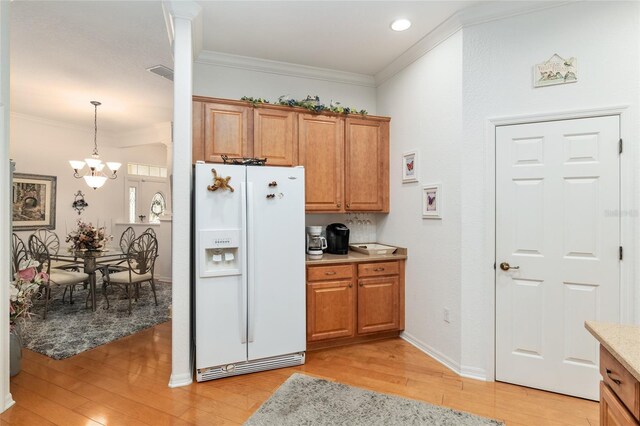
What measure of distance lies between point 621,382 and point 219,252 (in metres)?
2.45

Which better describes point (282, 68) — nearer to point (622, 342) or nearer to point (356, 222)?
point (356, 222)

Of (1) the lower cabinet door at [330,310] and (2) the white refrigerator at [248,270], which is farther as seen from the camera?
(1) the lower cabinet door at [330,310]

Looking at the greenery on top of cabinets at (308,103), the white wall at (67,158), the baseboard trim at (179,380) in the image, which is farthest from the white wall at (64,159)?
the baseboard trim at (179,380)

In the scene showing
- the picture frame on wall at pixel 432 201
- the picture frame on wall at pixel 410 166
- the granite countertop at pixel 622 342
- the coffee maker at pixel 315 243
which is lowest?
the granite countertop at pixel 622 342

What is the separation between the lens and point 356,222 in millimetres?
3943

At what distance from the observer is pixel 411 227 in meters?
3.36

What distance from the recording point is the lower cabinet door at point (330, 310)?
3100 mm

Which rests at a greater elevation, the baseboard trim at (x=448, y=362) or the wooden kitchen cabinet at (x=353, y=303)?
the wooden kitchen cabinet at (x=353, y=303)

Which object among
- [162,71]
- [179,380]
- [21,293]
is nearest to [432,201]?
[179,380]

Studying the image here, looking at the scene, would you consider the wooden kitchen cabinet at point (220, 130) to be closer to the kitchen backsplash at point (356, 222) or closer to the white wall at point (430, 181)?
the kitchen backsplash at point (356, 222)

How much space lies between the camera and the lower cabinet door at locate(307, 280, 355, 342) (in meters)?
3.10

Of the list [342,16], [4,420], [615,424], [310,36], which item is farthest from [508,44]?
[4,420]

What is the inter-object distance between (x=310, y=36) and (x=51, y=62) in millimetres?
2921

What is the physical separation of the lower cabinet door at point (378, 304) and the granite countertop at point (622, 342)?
204cm
